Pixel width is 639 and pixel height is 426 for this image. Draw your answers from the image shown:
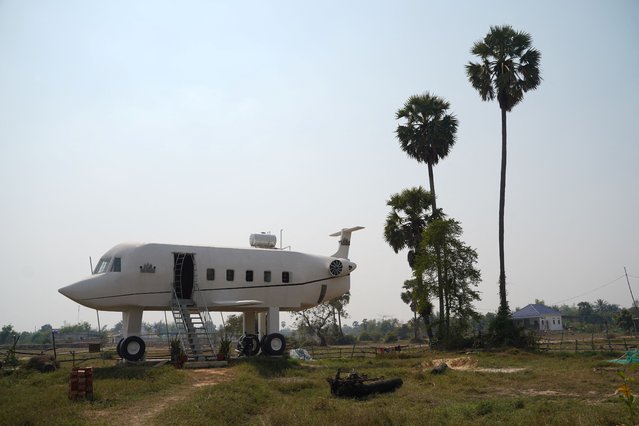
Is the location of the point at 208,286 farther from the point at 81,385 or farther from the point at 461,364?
the point at 461,364

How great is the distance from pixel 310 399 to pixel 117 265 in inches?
532

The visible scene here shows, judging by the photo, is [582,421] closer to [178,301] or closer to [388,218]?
[178,301]

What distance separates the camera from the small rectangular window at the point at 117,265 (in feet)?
88.9

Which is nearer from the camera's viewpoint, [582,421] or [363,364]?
[582,421]

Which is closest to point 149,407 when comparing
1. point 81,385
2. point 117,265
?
point 81,385

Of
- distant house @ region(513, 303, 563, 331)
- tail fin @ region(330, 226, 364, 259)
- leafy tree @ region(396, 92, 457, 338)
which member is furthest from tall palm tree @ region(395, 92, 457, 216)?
distant house @ region(513, 303, 563, 331)

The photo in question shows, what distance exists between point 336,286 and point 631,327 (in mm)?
78145

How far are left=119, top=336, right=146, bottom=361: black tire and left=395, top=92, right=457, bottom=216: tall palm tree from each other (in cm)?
2602

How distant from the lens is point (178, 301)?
92.6 feet

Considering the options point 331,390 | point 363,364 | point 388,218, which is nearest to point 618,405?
point 331,390

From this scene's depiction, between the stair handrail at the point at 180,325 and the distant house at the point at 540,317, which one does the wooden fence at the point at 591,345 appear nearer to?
the stair handrail at the point at 180,325

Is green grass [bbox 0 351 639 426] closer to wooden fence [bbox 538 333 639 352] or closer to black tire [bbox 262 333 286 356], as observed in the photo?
black tire [bbox 262 333 286 356]

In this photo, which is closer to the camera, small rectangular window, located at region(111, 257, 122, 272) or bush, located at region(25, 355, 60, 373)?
bush, located at region(25, 355, 60, 373)

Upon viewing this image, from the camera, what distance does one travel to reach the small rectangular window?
27109 millimetres
